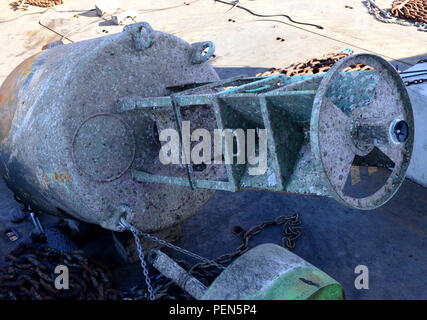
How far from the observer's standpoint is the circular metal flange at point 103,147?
3340 mm

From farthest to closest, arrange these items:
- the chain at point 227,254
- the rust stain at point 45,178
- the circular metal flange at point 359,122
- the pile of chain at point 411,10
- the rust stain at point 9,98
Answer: the pile of chain at point 411,10
the rust stain at point 9,98
the chain at point 227,254
the rust stain at point 45,178
the circular metal flange at point 359,122

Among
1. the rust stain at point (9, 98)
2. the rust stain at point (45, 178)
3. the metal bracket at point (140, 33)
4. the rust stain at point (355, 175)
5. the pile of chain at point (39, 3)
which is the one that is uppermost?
the metal bracket at point (140, 33)

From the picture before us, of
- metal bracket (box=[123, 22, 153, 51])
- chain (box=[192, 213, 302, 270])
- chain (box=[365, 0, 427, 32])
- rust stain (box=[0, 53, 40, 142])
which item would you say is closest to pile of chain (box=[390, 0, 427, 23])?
chain (box=[365, 0, 427, 32])

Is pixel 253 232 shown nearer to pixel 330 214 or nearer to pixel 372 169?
pixel 330 214

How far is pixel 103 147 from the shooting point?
3.43 meters

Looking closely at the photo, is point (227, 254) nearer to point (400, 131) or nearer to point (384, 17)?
point (400, 131)

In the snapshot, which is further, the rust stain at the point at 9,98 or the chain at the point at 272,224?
the chain at the point at 272,224

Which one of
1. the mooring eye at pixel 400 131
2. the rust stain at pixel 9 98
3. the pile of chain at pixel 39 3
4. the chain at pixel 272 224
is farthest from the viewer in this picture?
the pile of chain at pixel 39 3

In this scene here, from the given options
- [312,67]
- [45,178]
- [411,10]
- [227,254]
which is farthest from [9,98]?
[411,10]

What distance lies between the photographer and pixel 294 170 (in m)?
2.77

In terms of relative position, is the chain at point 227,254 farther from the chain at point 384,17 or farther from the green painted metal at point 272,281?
the chain at point 384,17

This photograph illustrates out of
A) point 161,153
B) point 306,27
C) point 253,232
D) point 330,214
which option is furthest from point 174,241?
point 306,27

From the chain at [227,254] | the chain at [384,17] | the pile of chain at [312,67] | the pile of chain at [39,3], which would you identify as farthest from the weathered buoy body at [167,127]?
the pile of chain at [39,3]

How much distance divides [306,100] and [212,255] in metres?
2.25
